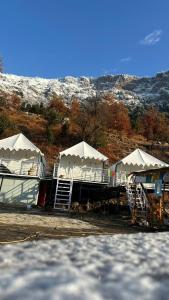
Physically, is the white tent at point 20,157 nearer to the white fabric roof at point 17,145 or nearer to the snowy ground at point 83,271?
the white fabric roof at point 17,145

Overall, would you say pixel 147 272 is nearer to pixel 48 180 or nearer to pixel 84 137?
pixel 48 180

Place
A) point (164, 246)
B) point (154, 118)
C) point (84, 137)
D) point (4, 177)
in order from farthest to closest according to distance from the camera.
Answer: point (154, 118) < point (84, 137) < point (4, 177) < point (164, 246)

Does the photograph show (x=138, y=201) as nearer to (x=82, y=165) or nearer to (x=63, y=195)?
(x=63, y=195)

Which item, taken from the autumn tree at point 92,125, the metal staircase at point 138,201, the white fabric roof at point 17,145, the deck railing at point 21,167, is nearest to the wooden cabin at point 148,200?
the metal staircase at point 138,201

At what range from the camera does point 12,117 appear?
54.0 m

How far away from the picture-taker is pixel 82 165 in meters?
30.0

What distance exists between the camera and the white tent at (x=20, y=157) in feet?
94.1

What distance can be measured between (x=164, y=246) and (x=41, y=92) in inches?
4911

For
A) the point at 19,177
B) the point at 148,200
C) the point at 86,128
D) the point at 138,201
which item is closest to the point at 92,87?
the point at 86,128

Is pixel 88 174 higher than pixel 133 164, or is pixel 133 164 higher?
pixel 133 164

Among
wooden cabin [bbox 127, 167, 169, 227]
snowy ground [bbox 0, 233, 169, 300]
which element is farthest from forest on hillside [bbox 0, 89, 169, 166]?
snowy ground [bbox 0, 233, 169, 300]

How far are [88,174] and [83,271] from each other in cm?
2783

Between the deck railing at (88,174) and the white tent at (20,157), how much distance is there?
1982 mm

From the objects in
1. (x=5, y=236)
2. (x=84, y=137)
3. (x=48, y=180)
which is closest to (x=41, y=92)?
(x=84, y=137)
